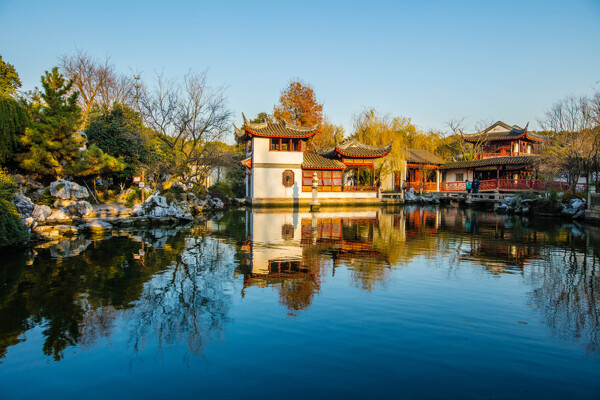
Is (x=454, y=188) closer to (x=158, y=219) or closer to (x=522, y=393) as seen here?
(x=158, y=219)

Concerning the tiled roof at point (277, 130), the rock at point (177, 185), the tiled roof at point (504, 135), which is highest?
the tiled roof at point (504, 135)

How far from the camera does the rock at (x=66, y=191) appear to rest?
14.5 meters

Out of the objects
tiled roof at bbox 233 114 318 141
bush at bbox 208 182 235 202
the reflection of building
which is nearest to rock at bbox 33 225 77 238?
the reflection of building

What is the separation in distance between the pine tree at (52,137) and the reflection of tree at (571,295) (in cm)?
1731

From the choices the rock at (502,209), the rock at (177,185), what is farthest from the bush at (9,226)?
the rock at (502,209)

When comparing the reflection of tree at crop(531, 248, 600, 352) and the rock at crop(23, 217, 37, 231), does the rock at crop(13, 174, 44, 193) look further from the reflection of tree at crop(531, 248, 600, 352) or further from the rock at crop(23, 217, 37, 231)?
the reflection of tree at crop(531, 248, 600, 352)

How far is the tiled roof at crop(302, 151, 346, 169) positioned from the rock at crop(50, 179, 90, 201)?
1457cm

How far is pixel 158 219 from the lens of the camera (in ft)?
51.3

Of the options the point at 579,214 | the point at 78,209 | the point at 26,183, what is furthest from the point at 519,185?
the point at 26,183

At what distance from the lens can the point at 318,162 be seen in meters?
26.6

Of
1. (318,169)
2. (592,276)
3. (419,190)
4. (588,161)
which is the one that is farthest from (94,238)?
(419,190)

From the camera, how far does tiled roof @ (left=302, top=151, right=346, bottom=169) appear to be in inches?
1029

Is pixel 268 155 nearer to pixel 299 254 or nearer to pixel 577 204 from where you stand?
pixel 299 254

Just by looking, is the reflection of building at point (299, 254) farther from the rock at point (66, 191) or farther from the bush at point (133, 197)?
the bush at point (133, 197)
